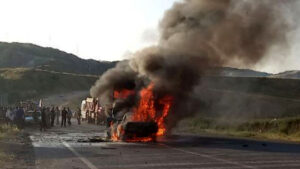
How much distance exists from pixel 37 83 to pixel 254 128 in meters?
76.2

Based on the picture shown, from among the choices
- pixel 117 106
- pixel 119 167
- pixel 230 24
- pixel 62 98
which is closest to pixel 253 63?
pixel 230 24

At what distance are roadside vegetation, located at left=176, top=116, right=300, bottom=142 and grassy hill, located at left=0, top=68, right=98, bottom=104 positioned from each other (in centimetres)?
5709

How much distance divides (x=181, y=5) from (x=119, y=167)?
21.5 meters

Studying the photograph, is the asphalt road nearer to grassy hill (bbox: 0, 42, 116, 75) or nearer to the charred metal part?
the charred metal part

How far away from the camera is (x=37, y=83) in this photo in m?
104

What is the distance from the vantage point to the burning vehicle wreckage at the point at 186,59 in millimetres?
30125

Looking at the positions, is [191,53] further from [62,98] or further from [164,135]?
[62,98]

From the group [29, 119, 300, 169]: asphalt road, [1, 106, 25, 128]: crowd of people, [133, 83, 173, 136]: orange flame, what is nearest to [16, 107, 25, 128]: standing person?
[1, 106, 25, 128]: crowd of people

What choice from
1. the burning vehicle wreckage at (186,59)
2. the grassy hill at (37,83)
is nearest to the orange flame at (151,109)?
the burning vehicle wreckage at (186,59)

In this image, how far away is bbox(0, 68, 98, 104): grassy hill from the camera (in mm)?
96812

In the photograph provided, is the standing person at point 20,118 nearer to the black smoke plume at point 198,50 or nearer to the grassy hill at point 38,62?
the black smoke plume at point 198,50

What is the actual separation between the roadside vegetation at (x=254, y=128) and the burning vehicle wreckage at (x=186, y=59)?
12.6ft

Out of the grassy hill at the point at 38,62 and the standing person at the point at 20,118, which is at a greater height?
the grassy hill at the point at 38,62

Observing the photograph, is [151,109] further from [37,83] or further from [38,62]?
[38,62]
